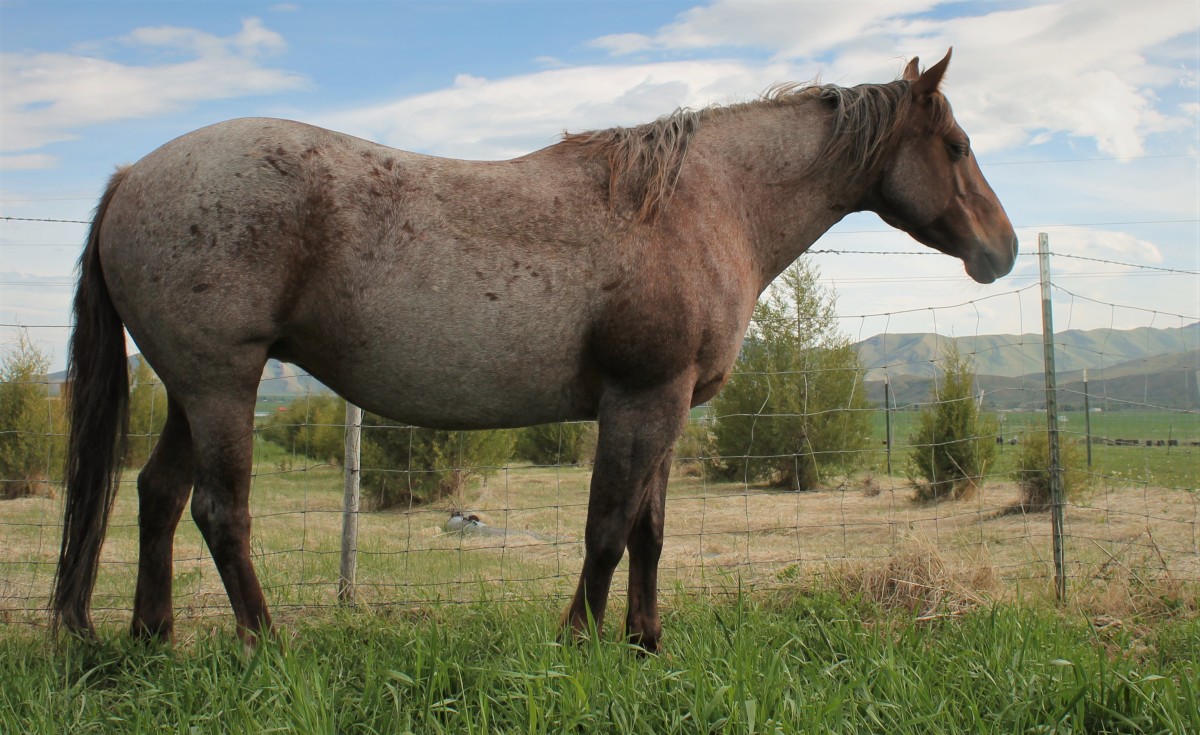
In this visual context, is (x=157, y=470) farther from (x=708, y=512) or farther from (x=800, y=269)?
(x=800, y=269)

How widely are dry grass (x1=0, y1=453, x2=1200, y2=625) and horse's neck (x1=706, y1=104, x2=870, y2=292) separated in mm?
1658

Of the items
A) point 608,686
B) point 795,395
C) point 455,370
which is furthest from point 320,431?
point 608,686

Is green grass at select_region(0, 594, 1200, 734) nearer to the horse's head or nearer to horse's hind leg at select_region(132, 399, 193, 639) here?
horse's hind leg at select_region(132, 399, 193, 639)

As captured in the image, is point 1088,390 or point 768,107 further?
point 1088,390

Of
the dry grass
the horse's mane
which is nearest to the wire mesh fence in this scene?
the dry grass

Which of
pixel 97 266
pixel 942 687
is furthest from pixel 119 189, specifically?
pixel 942 687

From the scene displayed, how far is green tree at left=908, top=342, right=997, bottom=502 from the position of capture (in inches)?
507

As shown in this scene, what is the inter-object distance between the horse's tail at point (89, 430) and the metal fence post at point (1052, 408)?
17.2 feet

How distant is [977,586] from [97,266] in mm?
4803

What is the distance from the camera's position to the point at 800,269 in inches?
682

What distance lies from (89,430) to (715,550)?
686cm

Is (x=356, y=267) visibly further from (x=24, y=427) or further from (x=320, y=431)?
(x=320, y=431)

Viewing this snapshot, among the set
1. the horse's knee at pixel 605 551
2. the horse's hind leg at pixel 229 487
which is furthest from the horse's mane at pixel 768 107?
the horse's hind leg at pixel 229 487

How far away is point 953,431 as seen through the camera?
12930 millimetres
